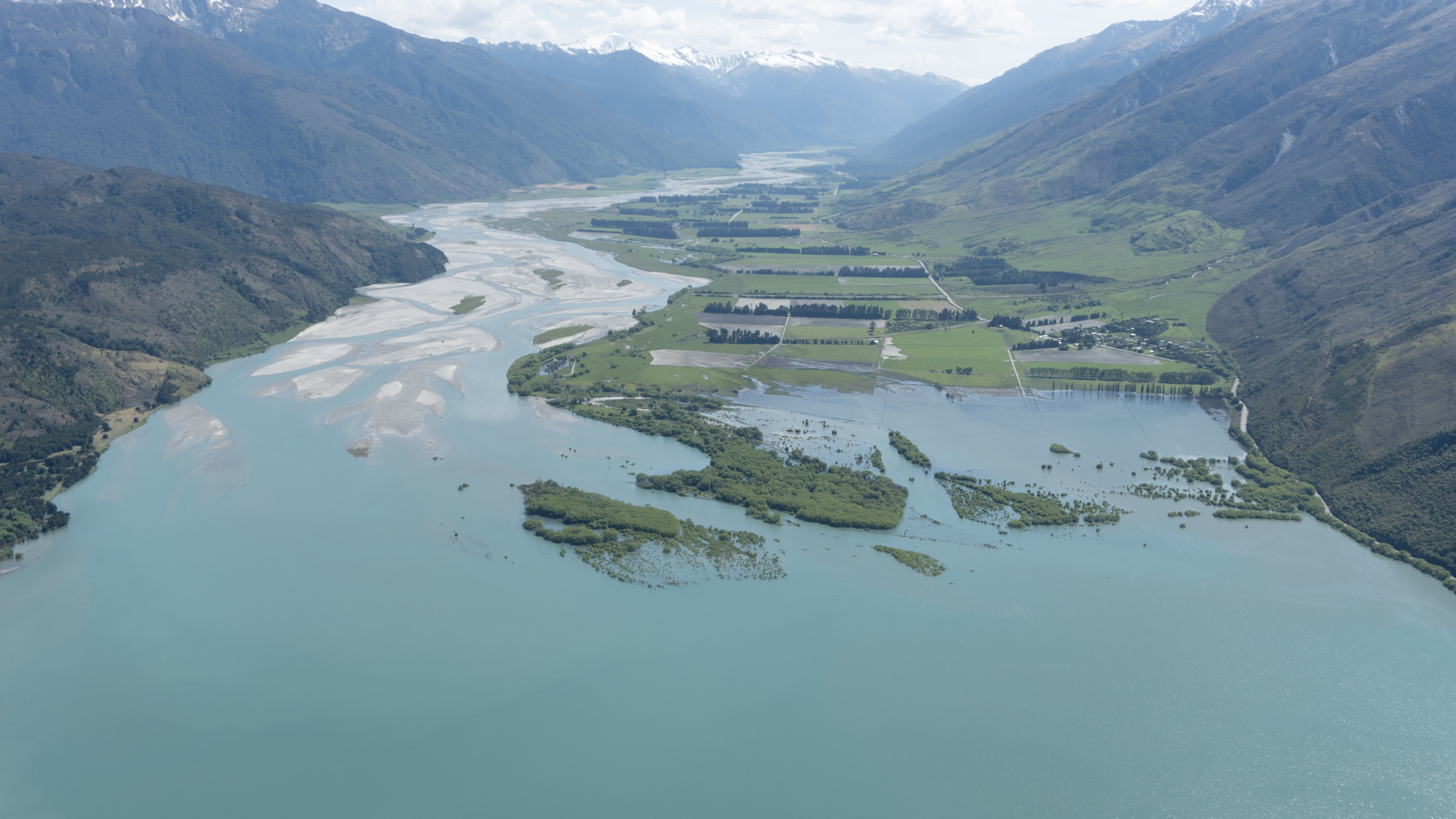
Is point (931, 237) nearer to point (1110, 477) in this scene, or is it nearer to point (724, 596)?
point (1110, 477)

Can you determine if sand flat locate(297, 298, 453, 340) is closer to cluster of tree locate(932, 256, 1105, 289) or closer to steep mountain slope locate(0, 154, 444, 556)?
steep mountain slope locate(0, 154, 444, 556)

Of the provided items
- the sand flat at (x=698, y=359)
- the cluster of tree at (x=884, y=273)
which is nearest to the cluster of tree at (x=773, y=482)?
the sand flat at (x=698, y=359)

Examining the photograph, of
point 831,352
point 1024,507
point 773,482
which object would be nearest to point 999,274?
point 831,352

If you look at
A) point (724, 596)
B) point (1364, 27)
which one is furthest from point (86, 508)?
point (1364, 27)

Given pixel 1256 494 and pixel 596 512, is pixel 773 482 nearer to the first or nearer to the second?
pixel 596 512

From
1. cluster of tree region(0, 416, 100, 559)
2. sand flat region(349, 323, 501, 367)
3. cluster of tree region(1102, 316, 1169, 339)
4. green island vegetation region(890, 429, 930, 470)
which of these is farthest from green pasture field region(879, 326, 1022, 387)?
cluster of tree region(0, 416, 100, 559)

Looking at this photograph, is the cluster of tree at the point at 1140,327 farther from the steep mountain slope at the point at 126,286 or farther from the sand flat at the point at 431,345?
the steep mountain slope at the point at 126,286
